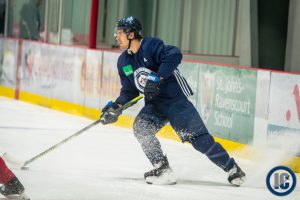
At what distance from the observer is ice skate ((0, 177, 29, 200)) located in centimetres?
488

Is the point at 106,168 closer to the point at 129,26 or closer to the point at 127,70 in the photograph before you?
the point at 127,70

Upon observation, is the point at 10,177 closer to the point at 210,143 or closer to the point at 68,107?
the point at 210,143

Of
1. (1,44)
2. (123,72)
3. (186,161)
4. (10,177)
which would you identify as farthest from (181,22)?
(10,177)

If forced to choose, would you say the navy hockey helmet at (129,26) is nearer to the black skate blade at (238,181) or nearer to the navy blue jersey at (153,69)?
the navy blue jersey at (153,69)

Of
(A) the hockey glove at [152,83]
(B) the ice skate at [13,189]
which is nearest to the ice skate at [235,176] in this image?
(A) the hockey glove at [152,83]

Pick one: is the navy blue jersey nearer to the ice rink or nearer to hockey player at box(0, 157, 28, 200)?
the ice rink

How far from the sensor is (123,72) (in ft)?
19.6

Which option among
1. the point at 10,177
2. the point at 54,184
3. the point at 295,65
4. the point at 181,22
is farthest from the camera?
the point at 181,22

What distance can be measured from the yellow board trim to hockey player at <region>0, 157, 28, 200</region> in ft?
9.30

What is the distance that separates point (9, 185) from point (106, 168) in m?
1.94

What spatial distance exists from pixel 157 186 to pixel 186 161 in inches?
60.6

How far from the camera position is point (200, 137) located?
5.93 m

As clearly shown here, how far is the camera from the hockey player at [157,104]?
5.85 metres

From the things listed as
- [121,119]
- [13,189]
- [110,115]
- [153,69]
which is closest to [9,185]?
[13,189]
